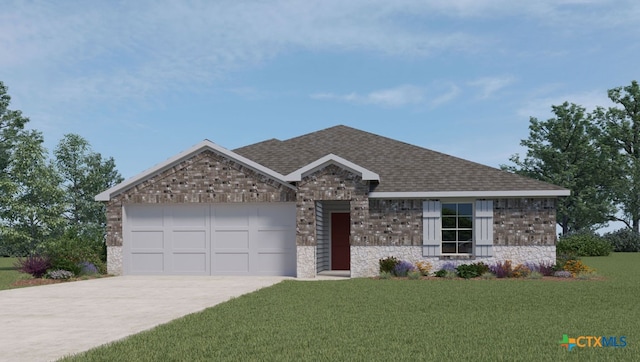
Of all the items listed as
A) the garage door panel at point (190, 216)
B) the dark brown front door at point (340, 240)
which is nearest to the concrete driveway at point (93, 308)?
the garage door panel at point (190, 216)

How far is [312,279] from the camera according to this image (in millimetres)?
22188

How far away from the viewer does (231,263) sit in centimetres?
2397

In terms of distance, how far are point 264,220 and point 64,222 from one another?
14.0 m

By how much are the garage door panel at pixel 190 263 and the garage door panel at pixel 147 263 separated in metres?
0.55

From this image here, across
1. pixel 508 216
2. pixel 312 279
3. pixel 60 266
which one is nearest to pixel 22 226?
pixel 60 266

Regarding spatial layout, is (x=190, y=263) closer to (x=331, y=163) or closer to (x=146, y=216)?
(x=146, y=216)

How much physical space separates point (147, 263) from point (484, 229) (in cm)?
1231

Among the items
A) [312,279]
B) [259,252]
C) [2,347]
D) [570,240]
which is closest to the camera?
[2,347]

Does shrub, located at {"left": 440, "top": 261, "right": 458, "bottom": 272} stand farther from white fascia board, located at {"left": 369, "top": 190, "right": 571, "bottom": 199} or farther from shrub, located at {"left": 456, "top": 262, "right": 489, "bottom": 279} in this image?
white fascia board, located at {"left": 369, "top": 190, "right": 571, "bottom": 199}

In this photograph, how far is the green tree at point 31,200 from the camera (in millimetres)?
31984

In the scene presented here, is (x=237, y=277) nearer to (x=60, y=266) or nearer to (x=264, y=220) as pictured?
(x=264, y=220)

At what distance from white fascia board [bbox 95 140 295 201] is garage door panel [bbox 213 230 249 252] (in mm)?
2332

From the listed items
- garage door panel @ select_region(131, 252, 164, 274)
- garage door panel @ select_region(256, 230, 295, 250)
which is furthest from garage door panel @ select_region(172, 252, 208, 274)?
garage door panel @ select_region(256, 230, 295, 250)

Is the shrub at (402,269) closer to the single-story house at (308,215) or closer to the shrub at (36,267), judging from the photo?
the single-story house at (308,215)
